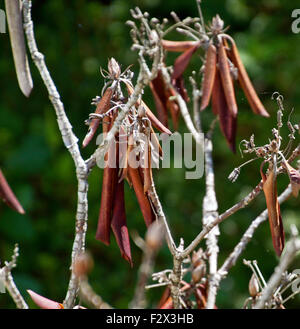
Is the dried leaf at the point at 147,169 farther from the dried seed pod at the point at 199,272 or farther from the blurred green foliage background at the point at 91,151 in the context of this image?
the blurred green foliage background at the point at 91,151

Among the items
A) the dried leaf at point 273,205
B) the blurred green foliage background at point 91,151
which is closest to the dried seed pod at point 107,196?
the dried leaf at point 273,205

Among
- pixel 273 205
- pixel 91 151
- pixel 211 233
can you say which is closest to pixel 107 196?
pixel 273 205

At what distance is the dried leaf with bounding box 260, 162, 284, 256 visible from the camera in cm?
63

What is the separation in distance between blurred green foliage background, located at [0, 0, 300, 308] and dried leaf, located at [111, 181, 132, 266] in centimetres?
118

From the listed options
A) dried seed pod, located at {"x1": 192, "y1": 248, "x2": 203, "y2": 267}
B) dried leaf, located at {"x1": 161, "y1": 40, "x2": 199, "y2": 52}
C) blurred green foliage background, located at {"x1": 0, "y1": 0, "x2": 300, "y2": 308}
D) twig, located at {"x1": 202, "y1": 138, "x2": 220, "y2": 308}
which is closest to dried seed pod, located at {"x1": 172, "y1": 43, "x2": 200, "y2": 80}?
dried leaf, located at {"x1": 161, "y1": 40, "x2": 199, "y2": 52}

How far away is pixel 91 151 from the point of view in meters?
2.01

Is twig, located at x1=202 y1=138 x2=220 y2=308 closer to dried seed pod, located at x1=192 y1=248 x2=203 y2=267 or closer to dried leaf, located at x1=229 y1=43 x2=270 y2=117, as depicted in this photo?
dried seed pod, located at x1=192 y1=248 x2=203 y2=267

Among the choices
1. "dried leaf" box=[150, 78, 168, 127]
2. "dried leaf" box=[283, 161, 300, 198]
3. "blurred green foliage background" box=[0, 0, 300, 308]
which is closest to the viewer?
"dried leaf" box=[283, 161, 300, 198]

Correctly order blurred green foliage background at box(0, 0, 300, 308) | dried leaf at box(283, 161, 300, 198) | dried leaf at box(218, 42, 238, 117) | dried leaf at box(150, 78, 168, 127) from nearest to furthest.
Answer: dried leaf at box(283, 161, 300, 198)
dried leaf at box(218, 42, 238, 117)
dried leaf at box(150, 78, 168, 127)
blurred green foliage background at box(0, 0, 300, 308)

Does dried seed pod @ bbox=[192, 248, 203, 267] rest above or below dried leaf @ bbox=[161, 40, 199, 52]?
below

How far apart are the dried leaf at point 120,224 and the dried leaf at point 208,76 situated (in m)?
0.24

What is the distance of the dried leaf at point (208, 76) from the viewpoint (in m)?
0.85

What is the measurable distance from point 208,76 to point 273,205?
289 millimetres
